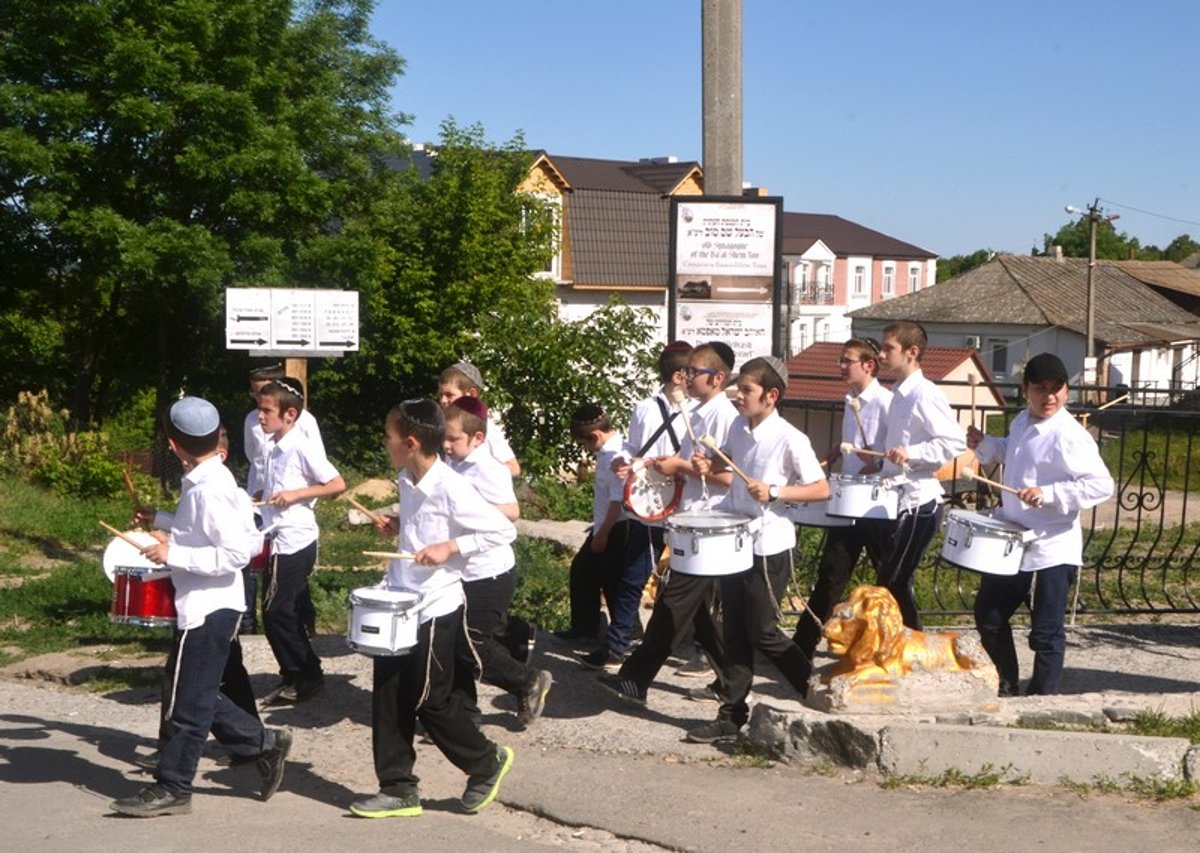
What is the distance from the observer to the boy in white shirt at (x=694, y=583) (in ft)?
23.1

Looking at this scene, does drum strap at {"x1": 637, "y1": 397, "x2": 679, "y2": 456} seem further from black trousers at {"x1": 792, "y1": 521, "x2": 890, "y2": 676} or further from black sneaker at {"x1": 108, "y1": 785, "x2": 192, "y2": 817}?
black sneaker at {"x1": 108, "y1": 785, "x2": 192, "y2": 817}

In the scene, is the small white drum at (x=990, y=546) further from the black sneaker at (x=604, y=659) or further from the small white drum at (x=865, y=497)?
the black sneaker at (x=604, y=659)

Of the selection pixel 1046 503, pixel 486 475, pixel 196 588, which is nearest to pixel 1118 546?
pixel 1046 503

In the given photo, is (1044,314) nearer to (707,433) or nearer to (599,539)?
(599,539)

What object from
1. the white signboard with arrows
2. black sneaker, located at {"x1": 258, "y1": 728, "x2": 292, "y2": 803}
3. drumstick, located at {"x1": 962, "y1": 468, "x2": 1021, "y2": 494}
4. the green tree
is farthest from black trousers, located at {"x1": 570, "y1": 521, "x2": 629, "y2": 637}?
the green tree

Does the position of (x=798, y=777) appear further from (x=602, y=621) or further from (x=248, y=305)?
(x=248, y=305)

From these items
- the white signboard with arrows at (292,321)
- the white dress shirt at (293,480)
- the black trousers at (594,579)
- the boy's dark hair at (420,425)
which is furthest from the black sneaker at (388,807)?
the white signboard with arrows at (292,321)

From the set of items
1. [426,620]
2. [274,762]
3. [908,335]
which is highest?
[908,335]

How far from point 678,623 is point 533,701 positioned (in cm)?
80

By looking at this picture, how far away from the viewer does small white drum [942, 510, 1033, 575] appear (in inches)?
278

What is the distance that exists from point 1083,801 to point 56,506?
11854 millimetres

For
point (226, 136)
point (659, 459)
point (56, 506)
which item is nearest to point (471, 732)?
point (659, 459)

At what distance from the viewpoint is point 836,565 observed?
7.84 m

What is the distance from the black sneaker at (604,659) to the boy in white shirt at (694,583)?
53cm
